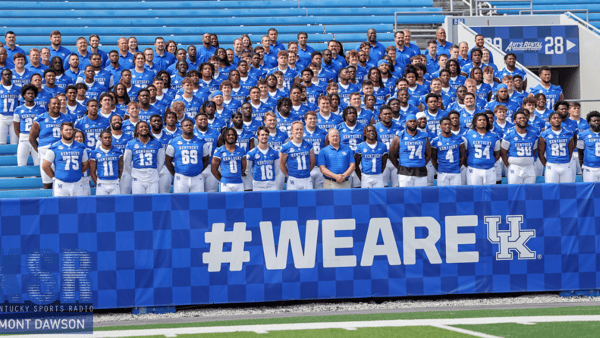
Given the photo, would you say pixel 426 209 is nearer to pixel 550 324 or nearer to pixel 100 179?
pixel 550 324

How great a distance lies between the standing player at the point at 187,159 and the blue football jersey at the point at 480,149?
3814 mm

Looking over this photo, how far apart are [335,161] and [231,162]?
4.64 feet

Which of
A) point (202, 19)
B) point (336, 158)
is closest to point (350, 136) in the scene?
point (336, 158)

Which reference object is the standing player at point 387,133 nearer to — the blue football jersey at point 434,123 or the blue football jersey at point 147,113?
the blue football jersey at point 434,123

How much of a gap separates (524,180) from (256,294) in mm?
4480

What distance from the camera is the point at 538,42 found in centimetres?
1658

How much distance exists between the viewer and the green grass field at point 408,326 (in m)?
6.59

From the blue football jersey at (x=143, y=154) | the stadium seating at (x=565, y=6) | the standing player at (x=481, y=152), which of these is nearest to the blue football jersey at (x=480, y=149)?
the standing player at (x=481, y=152)

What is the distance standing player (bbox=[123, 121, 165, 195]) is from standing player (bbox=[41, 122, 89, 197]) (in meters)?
0.64

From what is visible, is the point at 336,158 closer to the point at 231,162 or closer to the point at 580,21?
the point at 231,162

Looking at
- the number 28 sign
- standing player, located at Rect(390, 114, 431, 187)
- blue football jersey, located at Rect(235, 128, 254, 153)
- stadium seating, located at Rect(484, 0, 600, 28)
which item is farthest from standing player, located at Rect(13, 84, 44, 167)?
stadium seating, located at Rect(484, 0, 600, 28)

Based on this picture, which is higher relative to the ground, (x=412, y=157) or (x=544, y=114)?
(x=544, y=114)

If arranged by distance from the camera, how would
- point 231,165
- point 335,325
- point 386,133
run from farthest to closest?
point 386,133 → point 231,165 → point 335,325

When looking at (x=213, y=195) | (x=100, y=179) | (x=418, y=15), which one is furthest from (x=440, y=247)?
(x=418, y=15)
